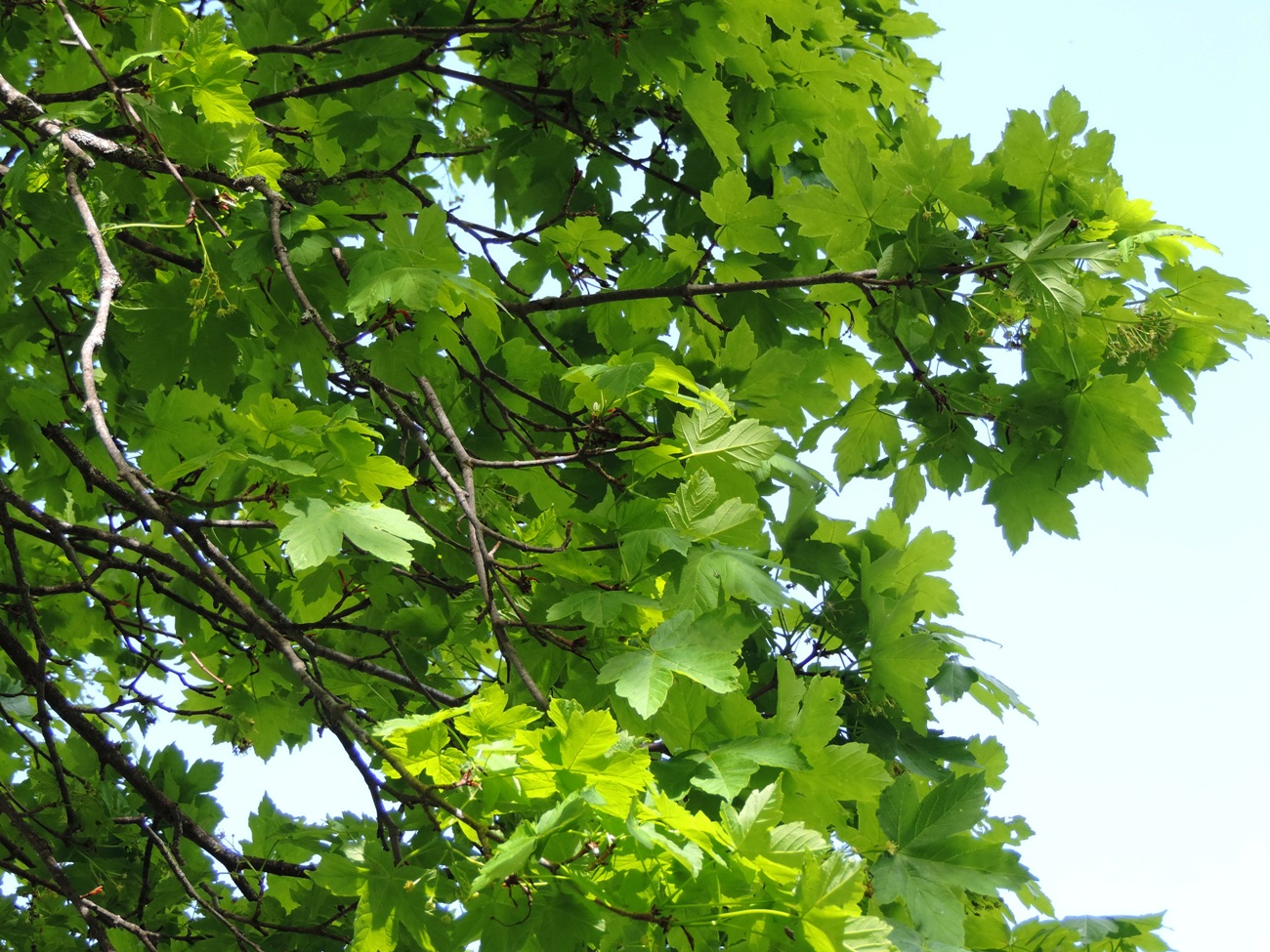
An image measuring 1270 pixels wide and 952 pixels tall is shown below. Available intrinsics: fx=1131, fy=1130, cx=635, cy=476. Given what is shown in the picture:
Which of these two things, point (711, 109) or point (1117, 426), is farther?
point (711, 109)

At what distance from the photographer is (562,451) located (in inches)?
114

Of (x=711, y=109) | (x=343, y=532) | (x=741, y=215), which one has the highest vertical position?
(x=711, y=109)

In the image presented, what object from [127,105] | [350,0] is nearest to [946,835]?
[127,105]

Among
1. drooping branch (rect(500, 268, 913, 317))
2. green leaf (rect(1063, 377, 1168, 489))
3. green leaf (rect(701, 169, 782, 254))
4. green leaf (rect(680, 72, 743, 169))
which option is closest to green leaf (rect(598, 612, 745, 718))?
drooping branch (rect(500, 268, 913, 317))

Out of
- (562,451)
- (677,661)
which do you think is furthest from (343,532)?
(562,451)

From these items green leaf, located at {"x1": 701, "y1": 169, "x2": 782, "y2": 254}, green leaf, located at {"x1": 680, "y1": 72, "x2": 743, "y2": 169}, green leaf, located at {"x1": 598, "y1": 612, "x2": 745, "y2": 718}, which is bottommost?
green leaf, located at {"x1": 598, "y1": 612, "x2": 745, "y2": 718}

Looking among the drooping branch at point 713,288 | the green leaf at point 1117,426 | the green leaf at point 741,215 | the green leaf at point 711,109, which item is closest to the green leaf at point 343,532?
the drooping branch at point 713,288

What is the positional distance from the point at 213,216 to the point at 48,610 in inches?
99.6

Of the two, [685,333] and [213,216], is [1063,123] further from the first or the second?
[213,216]

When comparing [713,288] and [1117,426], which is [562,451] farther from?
[1117,426]

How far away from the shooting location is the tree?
1.85 metres

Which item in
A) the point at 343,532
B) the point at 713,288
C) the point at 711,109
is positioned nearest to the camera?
the point at 343,532

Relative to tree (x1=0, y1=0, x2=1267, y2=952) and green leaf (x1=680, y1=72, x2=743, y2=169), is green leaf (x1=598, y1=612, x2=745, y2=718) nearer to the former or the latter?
tree (x1=0, y1=0, x2=1267, y2=952)

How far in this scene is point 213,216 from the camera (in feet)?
8.63
